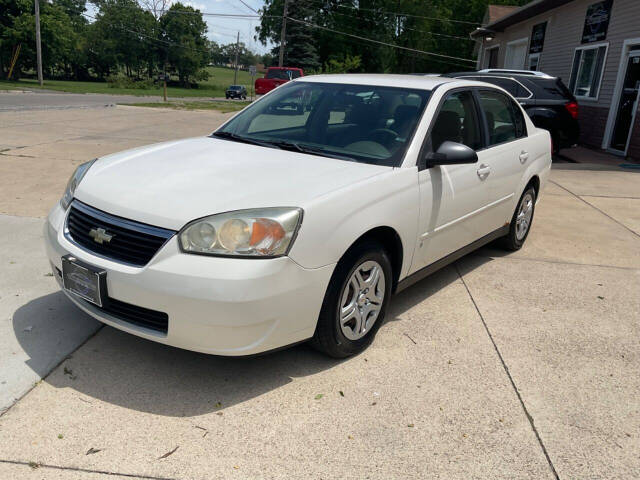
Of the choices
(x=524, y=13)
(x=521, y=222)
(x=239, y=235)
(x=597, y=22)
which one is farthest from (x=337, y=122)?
(x=524, y=13)

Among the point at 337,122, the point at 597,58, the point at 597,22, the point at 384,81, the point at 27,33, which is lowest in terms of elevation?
the point at 337,122

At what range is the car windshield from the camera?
368 cm

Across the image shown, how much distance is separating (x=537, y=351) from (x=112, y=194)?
2.74 metres

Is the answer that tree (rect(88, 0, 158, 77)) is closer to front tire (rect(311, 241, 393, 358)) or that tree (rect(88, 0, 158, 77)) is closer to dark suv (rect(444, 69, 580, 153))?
dark suv (rect(444, 69, 580, 153))

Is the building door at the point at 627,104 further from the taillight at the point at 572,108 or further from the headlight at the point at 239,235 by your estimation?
the headlight at the point at 239,235

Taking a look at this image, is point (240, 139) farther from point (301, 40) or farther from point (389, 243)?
point (301, 40)

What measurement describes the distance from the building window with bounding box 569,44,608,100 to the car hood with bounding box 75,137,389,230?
44.8 ft

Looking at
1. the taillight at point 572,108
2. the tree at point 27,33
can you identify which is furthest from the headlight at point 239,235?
the tree at point 27,33

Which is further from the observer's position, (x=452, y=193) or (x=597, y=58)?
(x=597, y=58)

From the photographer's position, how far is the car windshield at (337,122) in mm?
3680

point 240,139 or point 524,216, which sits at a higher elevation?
point 240,139

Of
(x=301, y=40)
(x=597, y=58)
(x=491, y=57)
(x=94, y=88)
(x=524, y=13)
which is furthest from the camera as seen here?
(x=301, y=40)

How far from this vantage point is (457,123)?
13.6ft

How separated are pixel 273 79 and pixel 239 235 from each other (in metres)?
26.9
